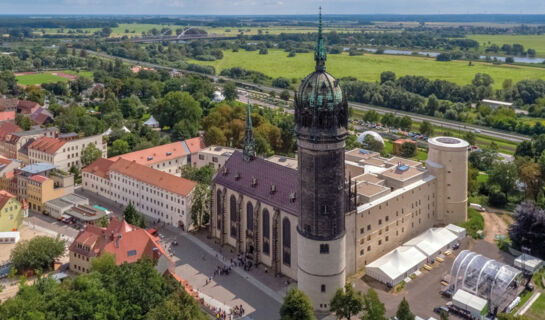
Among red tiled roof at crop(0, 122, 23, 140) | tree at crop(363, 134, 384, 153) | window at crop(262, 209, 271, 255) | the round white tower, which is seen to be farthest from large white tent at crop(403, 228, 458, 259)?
red tiled roof at crop(0, 122, 23, 140)

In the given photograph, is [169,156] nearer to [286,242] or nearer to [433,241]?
[286,242]

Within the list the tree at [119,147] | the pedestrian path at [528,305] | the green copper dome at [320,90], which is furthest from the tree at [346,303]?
the tree at [119,147]

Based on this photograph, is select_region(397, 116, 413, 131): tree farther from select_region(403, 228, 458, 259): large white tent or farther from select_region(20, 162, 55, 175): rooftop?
select_region(20, 162, 55, 175): rooftop

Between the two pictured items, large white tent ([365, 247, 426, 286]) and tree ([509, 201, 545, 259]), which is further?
tree ([509, 201, 545, 259])

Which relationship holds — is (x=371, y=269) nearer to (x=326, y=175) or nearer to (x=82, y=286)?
(x=326, y=175)

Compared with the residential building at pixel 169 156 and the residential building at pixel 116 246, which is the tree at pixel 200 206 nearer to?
the residential building at pixel 116 246
